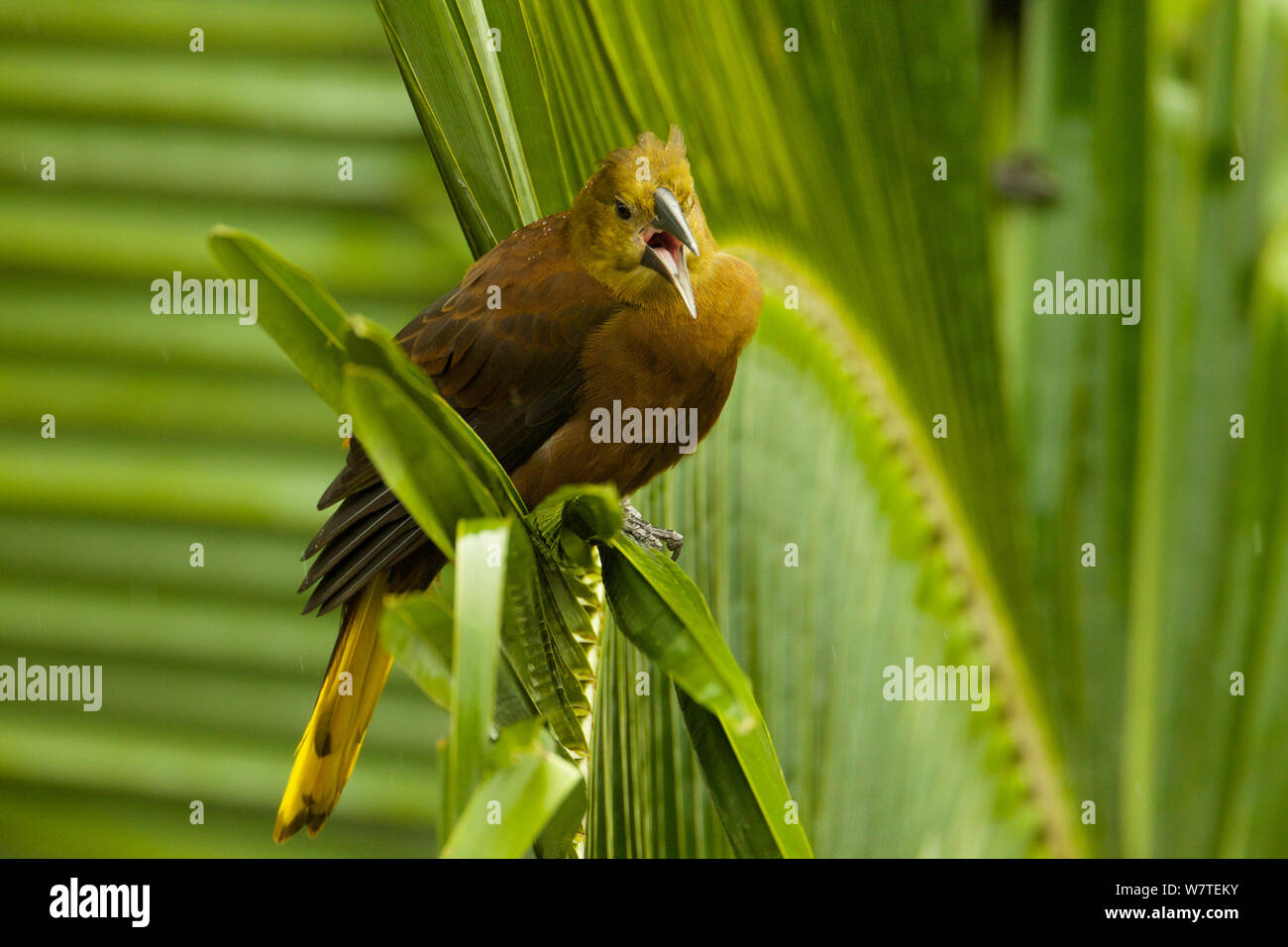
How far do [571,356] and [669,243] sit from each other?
0.15m

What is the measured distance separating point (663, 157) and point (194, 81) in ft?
4.71

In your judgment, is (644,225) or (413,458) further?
(644,225)

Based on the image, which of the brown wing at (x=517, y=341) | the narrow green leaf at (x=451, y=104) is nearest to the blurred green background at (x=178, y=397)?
the brown wing at (x=517, y=341)

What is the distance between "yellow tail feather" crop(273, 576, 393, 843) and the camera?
0.99 meters

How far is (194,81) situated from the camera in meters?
2.07

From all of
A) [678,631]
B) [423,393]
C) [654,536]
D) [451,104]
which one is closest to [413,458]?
[423,393]

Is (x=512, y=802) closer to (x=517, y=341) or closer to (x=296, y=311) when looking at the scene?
(x=296, y=311)

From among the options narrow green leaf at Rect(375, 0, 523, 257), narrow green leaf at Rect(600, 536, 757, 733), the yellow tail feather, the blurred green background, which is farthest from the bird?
the blurred green background

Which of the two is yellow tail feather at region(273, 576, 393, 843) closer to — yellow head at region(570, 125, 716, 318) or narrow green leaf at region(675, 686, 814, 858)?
yellow head at region(570, 125, 716, 318)

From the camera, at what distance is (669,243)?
41.3 inches

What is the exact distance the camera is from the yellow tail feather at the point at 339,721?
0.99 metres

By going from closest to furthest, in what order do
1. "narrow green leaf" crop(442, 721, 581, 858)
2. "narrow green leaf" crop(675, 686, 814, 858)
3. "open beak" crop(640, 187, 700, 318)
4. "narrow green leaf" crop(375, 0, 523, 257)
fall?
"narrow green leaf" crop(442, 721, 581, 858), "narrow green leaf" crop(675, 686, 814, 858), "narrow green leaf" crop(375, 0, 523, 257), "open beak" crop(640, 187, 700, 318)

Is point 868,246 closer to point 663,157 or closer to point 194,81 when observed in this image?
point 663,157

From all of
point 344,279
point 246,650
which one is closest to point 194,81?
point 344,279
